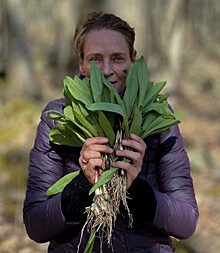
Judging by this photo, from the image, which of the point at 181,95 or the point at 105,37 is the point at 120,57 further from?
the point at 181,95

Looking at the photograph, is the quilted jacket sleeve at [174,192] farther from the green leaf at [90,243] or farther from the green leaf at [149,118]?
the green leaf at [90,243]

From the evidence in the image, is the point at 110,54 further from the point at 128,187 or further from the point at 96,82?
the point at 128,187

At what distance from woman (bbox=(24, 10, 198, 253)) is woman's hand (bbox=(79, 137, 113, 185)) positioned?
0.09ft

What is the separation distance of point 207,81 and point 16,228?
541 inches

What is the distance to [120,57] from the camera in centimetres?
225

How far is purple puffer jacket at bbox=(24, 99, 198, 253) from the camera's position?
2117 mm

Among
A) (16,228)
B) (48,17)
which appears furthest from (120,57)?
(48,17)

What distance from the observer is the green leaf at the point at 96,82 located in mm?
2100

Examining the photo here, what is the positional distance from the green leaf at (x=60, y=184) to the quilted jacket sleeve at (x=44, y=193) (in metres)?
0.03

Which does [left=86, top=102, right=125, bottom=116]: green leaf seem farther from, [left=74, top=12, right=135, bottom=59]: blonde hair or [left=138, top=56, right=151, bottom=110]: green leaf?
[left=74, top=12, right=135, bottom=59]: blonde hair

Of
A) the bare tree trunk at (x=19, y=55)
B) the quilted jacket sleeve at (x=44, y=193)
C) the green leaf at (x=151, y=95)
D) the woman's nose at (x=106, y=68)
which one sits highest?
the bare tree trunk at (x=19, y=55)

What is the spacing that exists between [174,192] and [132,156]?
0.41 m

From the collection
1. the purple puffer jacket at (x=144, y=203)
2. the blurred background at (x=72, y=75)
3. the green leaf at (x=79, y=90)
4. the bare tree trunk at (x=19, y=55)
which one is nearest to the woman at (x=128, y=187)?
the purple puffer jacket at (x=144, y=203)

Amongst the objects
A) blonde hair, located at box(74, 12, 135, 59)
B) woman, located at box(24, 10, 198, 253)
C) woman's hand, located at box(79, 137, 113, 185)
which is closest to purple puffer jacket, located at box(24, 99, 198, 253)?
woman, located at box(24, 10, 198, 253)
